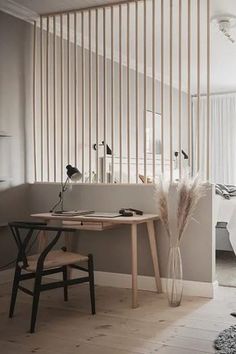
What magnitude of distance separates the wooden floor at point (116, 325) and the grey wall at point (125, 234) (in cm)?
29

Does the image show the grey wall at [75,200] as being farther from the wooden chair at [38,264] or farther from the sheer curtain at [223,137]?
the sheer curtain at [223,137]

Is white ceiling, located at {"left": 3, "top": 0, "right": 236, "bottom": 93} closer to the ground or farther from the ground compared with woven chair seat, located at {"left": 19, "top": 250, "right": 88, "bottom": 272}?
farther from the ground

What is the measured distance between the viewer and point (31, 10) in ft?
14.2

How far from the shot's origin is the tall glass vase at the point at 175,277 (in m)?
3.49

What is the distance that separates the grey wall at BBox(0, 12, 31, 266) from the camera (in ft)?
13.8

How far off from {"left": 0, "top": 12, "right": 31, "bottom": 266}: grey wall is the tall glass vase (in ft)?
Answer: 5.18

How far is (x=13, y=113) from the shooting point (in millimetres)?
4320

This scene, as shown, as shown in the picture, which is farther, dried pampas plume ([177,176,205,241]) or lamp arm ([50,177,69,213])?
lamp arm ([50,177,69,213])

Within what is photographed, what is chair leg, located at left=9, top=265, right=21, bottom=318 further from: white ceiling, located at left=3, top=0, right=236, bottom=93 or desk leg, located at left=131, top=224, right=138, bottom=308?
white ceiling, located at left=3, top=0, right=236, bottom=93

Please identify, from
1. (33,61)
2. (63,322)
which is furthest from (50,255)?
(33,61)

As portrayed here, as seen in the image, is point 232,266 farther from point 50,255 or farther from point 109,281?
point 50,255

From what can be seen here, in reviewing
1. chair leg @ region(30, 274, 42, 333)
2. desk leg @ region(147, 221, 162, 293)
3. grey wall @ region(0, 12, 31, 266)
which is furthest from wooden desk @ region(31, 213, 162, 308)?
chair leg @ region(30, 274, 42, 333)

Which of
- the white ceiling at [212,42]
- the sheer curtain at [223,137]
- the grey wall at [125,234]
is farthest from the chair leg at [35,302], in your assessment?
the sheer curtain at [223,137]

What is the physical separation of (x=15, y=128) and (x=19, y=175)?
449 millimetres
